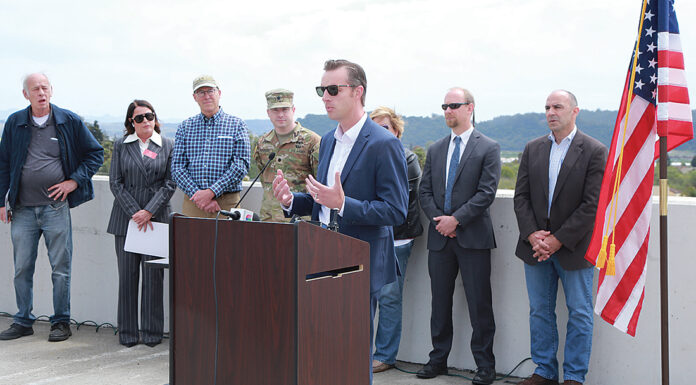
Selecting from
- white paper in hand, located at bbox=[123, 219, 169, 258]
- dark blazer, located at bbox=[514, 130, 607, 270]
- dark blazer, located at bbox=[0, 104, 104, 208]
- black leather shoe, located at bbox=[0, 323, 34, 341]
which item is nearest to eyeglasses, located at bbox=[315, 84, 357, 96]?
dark blazer, located at bbox=[514, 130, 607, 270]

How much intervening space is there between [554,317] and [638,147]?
5.51 ft

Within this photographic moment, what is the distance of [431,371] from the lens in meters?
5.04

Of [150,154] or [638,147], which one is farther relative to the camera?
[150,154]

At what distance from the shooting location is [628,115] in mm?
3400

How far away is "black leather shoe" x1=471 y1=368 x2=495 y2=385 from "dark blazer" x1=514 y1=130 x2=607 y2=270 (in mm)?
857

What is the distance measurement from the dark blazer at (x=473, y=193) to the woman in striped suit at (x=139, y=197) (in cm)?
241

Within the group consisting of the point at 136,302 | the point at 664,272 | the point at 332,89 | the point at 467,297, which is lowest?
the point at 136,302

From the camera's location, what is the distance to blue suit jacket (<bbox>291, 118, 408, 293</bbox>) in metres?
3.23

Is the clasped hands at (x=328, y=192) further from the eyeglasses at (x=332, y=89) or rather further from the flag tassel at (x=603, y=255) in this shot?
the flag tassel at (x=603, y=255)

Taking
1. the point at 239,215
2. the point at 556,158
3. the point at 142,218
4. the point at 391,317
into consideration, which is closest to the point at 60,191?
the point at 142,218

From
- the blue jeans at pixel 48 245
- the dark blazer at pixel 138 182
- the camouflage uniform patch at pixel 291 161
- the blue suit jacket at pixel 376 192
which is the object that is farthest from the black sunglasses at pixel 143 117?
the blue suit jacket at pixel 376 192

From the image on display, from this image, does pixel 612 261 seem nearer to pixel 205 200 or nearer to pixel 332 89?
pixel 332 89

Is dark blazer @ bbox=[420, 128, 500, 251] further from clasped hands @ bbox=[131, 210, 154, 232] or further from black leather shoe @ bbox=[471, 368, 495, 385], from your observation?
clasped hands @ bbox=[131, 210, 154, 232]

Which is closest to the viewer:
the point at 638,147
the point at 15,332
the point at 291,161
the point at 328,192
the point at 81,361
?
the point at 328,192
